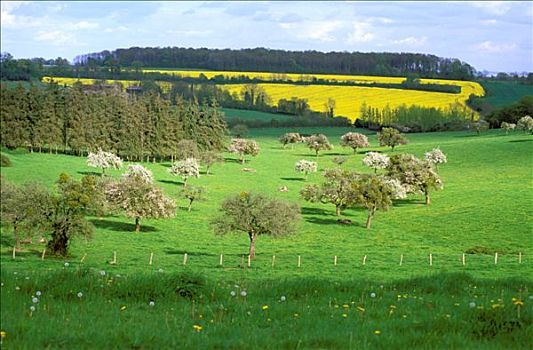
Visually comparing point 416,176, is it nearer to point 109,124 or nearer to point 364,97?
point 109,124

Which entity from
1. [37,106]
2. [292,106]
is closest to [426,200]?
[37,106]

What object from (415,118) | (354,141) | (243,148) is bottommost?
(243,148)

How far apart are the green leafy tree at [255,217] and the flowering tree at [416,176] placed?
30.8 meters

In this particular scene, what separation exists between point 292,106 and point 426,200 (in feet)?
367

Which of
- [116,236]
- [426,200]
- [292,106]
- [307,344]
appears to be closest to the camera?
[307,344]

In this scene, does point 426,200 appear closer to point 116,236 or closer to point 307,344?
point 116,236

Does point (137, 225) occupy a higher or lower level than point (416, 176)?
lower

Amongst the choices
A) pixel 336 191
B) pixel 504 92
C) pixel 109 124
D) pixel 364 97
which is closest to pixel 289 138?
pixel 109 124

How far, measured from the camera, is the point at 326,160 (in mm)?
104000

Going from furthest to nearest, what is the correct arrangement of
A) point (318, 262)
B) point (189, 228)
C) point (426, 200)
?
point (426, 200) < point (189, 228) < point (318, 262)

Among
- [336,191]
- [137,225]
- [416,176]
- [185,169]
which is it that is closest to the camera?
[137,225]

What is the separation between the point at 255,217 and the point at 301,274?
9025mm

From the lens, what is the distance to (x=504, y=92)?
616ft

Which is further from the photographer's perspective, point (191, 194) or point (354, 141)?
point (354, 141)
